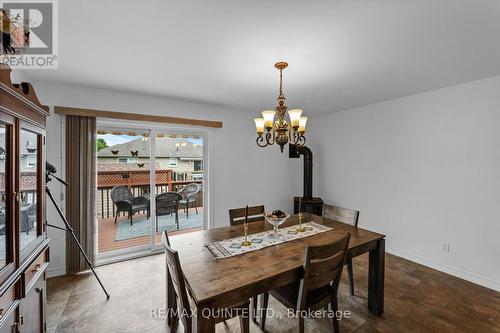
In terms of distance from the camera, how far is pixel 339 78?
259cm

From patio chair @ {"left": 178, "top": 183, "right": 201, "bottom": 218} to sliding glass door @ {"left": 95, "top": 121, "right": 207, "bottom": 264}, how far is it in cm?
4

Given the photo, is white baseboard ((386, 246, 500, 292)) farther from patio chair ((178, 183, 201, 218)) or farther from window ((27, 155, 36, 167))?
window ((27, 155, 36, 167))

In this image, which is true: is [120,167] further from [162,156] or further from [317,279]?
[317,279]

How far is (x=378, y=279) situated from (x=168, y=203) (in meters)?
3.05

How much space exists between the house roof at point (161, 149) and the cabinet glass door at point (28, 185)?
5.92 feet

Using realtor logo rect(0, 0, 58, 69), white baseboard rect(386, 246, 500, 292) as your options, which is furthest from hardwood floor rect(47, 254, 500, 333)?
realtor logo rect(0, 0, 58, 69)

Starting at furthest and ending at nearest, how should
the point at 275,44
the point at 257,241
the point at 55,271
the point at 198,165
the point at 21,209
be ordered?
the point at 198,165 < the point at 55,271 < the point at 257,241 < the point at 275,44 < the point at 21,209

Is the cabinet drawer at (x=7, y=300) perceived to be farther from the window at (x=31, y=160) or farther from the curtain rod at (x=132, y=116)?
the curtain rod at (x=132, y=116)

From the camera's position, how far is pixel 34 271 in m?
1.42

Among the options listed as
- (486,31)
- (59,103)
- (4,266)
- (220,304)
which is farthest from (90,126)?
(486,31)

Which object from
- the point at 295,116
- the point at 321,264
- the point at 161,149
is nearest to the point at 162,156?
the point at 161,149

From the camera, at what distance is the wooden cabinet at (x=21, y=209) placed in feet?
3.64

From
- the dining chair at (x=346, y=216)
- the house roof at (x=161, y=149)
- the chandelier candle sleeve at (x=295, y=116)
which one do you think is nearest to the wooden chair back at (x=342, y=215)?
the dining chair at (x=346, y=216)

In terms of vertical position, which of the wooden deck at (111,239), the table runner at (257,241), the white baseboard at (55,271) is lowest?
the white baseboard at (55,271)
